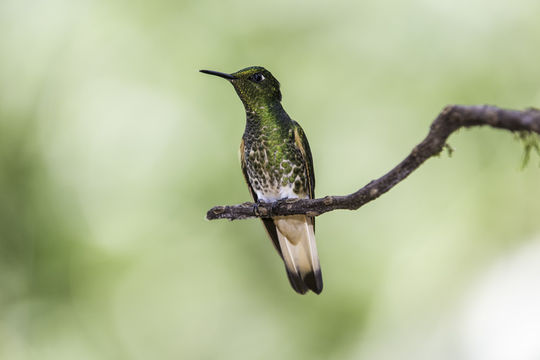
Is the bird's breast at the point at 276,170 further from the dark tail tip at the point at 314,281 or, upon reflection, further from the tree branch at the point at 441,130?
the tree branch at the point at 441,130

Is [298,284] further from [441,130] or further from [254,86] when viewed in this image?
[441,130]

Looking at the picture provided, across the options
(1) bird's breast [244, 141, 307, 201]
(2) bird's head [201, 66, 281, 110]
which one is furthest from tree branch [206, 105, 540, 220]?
(2) bird's head [201, 66, 281, 110]

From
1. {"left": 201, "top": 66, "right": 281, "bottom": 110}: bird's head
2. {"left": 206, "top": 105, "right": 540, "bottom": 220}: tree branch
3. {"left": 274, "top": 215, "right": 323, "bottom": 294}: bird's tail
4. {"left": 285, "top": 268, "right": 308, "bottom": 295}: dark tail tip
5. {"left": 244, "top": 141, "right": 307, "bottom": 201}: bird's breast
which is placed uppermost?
{"left": 201, "top": 66, "right": 281, "bottom": 110}: bird's head

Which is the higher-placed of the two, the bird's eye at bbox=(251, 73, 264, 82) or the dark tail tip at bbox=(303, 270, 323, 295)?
the bird's eye at bbox=(251, 73, 264, 82)

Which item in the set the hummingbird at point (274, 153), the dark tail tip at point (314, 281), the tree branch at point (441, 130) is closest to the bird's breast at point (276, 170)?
the hummingbird at point (274, 153)

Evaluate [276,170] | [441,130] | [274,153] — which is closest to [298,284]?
[276,170]

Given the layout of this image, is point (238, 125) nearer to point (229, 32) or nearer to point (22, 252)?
point (229, 32)

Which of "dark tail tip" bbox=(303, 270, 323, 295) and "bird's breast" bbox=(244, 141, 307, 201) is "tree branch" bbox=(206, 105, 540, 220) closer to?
"bird's breast" bbox=(244, 141, 307, 201)

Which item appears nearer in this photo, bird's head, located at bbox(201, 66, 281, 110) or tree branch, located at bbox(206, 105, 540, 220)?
tree branch, located at bbox(206, 105, 540, 220)

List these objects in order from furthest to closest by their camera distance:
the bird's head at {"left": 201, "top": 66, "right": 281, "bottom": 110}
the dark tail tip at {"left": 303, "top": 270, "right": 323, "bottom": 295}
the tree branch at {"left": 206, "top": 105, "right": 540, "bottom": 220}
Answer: the dark tail tip at {"left": 303, "top": 270, "right": 323, "bottom": 295}
the bird's head at {"left": 201, "top": 66, "right": 281, "bottom": 110}
the tree branch at {"left": 206, "top": 105, "right": 540, "bottom": 220}
